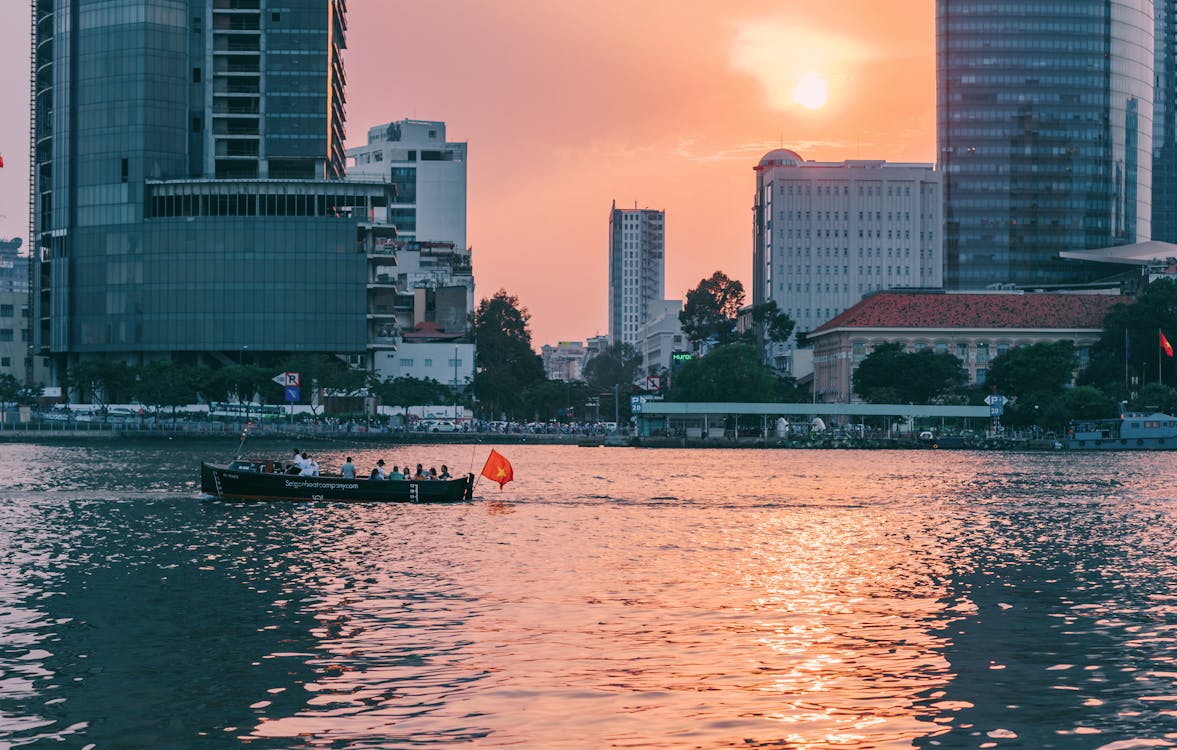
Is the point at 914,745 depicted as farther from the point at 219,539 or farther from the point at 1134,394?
the point at 1134,394

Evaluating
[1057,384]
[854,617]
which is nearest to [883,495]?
[854,617]

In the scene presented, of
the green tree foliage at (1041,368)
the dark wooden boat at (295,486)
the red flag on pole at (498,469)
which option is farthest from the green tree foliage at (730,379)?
the dark wooden boat at (295,486)

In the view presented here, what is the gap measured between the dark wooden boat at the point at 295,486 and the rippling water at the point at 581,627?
3.42 ft

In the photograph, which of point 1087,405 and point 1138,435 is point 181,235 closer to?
point 1087,405

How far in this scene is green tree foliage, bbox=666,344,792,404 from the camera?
195250mm

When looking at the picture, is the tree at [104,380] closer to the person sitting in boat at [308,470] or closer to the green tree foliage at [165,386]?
the green tree foliage at [165,386]

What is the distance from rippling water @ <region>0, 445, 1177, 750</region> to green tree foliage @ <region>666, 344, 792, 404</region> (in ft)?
386

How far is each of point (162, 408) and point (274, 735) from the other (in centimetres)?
16924

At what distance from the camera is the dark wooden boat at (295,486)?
74.8 metres

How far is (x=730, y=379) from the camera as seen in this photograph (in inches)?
7682

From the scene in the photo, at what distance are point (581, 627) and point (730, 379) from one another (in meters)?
161

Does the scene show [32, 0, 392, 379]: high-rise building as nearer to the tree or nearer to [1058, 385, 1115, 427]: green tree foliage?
the tree

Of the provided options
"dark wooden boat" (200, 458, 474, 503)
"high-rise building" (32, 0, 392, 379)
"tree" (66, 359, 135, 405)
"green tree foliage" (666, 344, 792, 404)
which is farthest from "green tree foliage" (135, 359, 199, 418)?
"dark wooden boat" (200, 458, 474, 503)

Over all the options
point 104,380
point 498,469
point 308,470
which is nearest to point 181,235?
point 104,380
